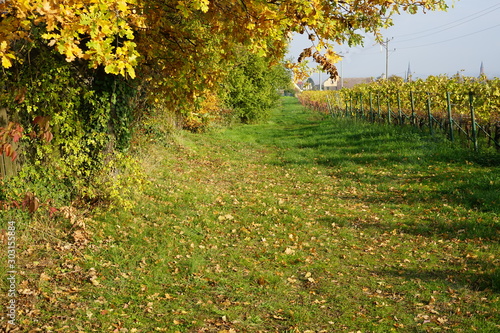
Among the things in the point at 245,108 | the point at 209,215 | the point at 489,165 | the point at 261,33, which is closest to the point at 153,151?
the point at 209,215

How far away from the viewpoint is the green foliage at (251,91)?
2898cm

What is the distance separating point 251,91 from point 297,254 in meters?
24.2

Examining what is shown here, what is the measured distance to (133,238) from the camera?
24.7 feet

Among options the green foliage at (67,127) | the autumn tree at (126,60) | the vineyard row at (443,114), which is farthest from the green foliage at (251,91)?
the green foliage at (67,127)

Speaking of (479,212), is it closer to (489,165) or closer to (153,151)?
(489,165)

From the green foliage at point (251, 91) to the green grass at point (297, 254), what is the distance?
1572 cm

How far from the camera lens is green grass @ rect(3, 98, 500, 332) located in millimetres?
5426

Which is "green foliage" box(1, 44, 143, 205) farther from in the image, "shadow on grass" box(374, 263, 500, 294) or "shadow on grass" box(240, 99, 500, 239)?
"shadow on grass" box(240, 99, 500, 239)

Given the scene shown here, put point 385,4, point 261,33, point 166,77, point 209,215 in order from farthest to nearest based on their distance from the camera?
point 209,215 < point 166,77 < point 385,4 < point 261,33

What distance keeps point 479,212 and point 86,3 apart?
8502 mm

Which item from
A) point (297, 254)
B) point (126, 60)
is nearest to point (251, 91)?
point (297, 254)

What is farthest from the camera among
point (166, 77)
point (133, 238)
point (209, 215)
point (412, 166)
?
point (412, 166)

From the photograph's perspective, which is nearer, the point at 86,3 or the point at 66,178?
the point at 86,3

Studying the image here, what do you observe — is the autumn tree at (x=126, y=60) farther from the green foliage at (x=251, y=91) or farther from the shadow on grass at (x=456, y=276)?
the green foliage at (x=251, y=91)
